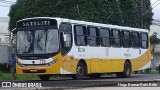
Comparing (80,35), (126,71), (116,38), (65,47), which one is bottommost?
(126,71)

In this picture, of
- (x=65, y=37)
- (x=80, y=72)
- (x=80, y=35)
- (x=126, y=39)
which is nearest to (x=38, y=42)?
(x=65, y=37)

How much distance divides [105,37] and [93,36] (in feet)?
5.62

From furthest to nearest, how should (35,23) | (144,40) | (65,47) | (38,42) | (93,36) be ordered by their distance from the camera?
1. (144,40)
2. (93,36)
3. (35,23)
4. (65,47)
5. (38,42)

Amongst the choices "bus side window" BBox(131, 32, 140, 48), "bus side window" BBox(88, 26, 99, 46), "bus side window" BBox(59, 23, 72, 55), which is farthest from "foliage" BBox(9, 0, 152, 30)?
"bus side window" BBox(59, 23, 72, 55)

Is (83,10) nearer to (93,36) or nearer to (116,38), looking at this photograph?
(116,38)

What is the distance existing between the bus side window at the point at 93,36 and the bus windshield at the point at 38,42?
357 cm

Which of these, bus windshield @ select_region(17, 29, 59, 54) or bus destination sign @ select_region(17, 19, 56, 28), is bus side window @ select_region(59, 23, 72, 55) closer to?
bus windshield @ select_region(17, 29, 59, 54)

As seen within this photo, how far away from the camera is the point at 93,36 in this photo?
27.4m

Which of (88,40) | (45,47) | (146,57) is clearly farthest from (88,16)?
(45,47)

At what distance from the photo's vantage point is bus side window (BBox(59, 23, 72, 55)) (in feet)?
79.3

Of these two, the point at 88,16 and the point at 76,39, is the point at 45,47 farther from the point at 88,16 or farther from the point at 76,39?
the point at 88,16

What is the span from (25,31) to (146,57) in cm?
1293

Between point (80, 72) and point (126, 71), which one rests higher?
point (80, 72)

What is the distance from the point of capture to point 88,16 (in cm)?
4875
